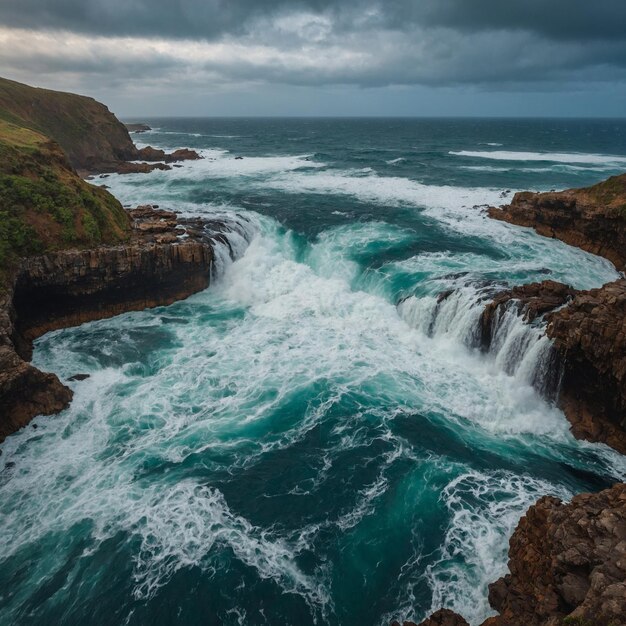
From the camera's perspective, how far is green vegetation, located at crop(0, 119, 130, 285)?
103 feet

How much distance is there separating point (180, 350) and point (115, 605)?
1737 cm

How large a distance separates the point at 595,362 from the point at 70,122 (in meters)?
91.7

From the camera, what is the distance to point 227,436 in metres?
23.8

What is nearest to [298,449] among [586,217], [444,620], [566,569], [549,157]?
[444,620]

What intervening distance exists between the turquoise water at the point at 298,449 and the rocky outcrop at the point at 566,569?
2134mm

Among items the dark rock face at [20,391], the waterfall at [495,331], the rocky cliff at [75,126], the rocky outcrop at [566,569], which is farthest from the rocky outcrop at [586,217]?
the rocky cliff at [75,126]

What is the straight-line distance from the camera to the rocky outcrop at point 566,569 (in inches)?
418

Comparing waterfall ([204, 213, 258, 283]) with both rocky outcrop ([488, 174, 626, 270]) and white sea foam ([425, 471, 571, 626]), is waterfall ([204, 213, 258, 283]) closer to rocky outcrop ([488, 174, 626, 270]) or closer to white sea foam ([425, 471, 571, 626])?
white sea foam ([425, 471, 571, 626])

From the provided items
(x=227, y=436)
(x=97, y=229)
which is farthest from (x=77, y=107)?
(x=227, y=436)

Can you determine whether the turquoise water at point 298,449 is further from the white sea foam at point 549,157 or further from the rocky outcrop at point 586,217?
the white sea foam at point 549,157

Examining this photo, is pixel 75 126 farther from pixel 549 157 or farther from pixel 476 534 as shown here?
pixel 549 157

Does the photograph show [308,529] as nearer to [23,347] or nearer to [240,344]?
[240,344]

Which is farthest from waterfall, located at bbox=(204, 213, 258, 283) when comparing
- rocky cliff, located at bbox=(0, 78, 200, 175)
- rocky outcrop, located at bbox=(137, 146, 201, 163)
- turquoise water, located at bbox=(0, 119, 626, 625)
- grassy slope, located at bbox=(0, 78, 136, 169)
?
rocky outcrop, located at bbox=(137, 146, 201, 163)

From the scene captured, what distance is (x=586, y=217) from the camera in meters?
42.3
